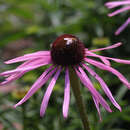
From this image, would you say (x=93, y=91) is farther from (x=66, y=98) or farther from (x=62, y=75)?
(x=62, y=75)

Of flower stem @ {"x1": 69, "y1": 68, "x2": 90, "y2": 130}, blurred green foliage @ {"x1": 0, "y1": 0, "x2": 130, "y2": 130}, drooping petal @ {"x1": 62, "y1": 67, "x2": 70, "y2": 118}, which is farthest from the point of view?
blurred green foliage @ {"x1": 0, "y1": 0, "x2": 130, "y2": 130}

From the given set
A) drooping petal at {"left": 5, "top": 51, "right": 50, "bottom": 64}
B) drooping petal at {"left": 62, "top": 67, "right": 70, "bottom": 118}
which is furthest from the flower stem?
drooping petal at {"left": 5, "top": 51, "right": 50, "bottom": 64}

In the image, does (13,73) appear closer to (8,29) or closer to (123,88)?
(123,88)

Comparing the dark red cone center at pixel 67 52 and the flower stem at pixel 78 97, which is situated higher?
the dark red cone center at pixel 67 52

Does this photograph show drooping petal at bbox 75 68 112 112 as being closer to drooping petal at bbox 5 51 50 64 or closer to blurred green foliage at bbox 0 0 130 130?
drooping petal at bbox 5 51 50 64

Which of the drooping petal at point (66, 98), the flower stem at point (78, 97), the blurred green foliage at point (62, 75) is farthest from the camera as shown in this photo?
the blurred green foliage at point (62, 75)

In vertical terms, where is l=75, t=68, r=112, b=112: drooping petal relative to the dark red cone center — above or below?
below

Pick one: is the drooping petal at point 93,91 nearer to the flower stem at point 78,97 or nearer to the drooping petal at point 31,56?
the flower stem at point 78,97

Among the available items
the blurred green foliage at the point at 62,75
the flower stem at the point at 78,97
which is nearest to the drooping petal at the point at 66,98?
the flower stem at the point at 78,97

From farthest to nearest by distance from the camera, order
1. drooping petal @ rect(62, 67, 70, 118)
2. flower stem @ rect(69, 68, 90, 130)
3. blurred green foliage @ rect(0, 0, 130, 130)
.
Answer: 1. blurred green foliage @ rect(0, 0, 130, 130)
2. flower stem @ rect(69, 68, 90, 130)
3. drooping petal @ rect(62, 67, 70, 118)
